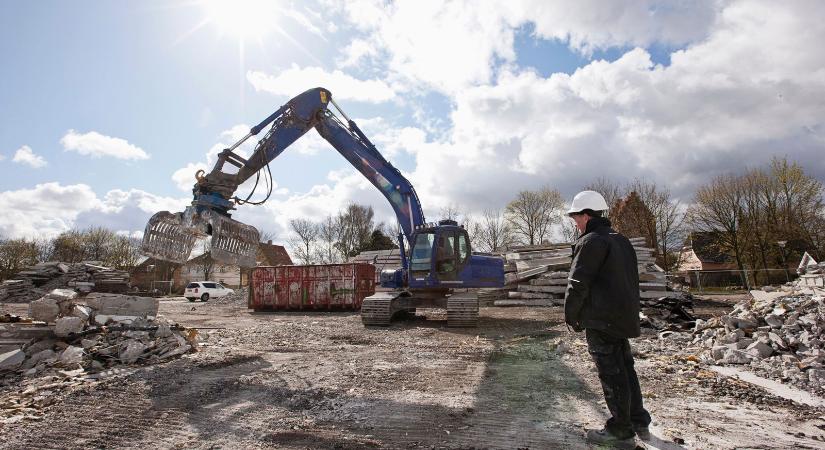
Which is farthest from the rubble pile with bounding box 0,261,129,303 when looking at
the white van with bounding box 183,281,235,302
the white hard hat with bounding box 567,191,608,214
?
the white hard hat with bounding box 567,191,608,214

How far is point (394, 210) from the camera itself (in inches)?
489

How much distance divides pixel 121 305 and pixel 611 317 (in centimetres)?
838

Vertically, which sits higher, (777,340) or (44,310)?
(44,310)

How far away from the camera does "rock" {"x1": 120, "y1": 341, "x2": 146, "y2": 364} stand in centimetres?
646

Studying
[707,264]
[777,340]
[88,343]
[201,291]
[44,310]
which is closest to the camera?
[777,340]

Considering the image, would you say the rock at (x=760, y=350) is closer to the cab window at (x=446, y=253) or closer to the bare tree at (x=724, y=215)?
the cab window at (x=446, y=253)

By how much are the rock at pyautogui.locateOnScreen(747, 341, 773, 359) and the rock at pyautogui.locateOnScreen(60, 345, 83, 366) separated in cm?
920

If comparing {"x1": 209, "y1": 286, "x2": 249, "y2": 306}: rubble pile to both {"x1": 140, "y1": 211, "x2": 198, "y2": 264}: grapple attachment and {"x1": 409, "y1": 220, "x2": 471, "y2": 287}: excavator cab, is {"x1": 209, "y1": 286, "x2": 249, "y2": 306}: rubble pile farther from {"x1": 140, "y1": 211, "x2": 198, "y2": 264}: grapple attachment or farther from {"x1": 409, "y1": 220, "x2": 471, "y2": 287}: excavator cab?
{"x1": 140, "y1": 211, "x2": 198, "y2": 264}: grapple attachment

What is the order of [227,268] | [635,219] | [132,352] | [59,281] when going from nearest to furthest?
[132,352], [59,281], [635,219], [227,268]

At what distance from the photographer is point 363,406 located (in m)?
4.30

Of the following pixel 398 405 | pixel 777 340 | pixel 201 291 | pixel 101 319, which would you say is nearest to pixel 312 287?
pixel 101 319

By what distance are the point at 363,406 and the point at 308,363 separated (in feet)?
8.05

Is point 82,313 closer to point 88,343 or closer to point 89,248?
point 88,343

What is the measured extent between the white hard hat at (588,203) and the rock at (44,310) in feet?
26.2
